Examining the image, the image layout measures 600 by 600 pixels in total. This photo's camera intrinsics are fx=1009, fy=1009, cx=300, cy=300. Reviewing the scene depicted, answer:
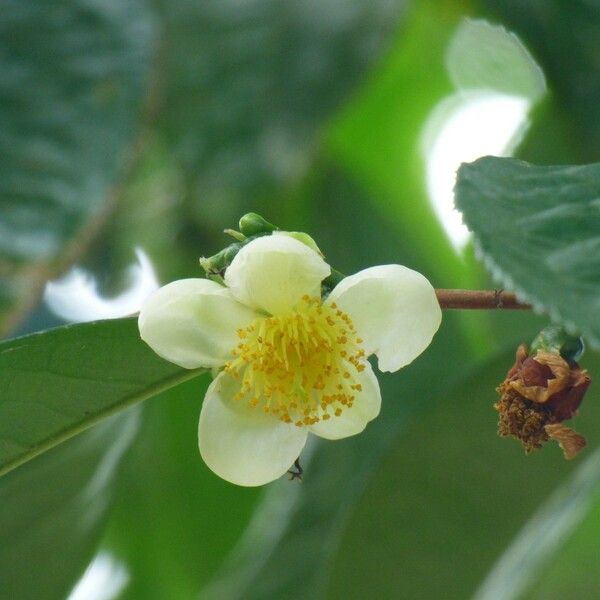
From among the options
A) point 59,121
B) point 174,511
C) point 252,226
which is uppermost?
point 252,226

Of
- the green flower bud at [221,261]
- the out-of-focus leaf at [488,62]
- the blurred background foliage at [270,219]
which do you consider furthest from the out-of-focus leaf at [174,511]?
the out-of-focus leaf at [488,62]

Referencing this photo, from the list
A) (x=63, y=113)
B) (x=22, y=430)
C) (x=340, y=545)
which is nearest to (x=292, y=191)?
(x=63, y=113)

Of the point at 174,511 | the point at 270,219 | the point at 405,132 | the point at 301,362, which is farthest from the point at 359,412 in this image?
the point at 405,132

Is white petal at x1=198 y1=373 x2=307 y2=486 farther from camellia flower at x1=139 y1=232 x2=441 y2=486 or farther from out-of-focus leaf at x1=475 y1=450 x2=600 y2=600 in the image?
out-of-focus leaf at x1=475 y1=450 x2=600 y2=600

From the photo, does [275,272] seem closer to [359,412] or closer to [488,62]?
[359,412]

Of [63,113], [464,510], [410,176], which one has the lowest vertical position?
[410,176]

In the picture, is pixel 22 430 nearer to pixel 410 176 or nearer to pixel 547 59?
pixel 547 59

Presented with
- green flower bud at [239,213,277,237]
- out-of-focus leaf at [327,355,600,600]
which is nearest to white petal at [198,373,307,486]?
green flower bud at [239,213,277,237]
